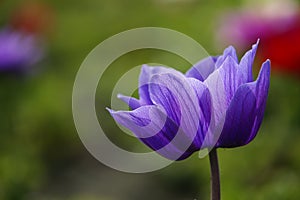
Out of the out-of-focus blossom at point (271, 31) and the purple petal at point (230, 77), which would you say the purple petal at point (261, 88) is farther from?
the out-of-focus blossom at point (271, 31)

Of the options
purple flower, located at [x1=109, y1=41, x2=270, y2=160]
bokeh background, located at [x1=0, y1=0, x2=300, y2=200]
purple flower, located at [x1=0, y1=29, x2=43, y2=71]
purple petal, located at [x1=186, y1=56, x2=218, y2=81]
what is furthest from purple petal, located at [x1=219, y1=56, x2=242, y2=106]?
purple flower, located at [x1=0, y1=29, x2=43, y2=71]

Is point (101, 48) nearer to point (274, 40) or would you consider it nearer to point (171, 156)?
point (274, 40)

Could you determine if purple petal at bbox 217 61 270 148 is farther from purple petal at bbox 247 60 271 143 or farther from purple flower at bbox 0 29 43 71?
purple flower at bbox 0 29 43 71

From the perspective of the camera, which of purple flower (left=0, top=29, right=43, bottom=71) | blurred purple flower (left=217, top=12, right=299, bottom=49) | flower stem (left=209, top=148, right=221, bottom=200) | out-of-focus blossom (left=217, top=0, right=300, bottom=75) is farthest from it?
purple flower (left=0, top=29, right=43, bottom=71)

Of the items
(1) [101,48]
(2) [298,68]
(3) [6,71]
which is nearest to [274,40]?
(2) [298,68]

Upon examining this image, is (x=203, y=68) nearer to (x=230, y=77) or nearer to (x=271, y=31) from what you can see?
(x=230, y=77)

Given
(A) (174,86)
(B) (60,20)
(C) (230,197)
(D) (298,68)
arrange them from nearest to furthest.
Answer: (A) (174,86), (C) (230,197), (D) (298,68), (B) (60,20)

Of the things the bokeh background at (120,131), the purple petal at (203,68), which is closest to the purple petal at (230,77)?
the purple petal at (203,68)
